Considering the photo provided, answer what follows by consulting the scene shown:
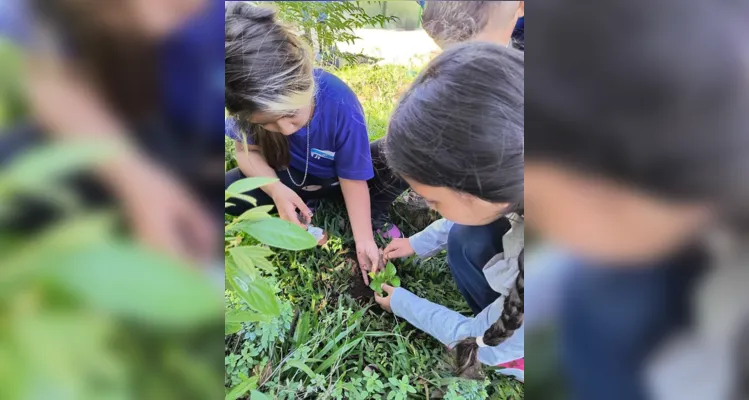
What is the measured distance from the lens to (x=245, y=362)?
978 millimetres

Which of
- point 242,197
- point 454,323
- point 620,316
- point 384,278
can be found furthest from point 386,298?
point 620,316

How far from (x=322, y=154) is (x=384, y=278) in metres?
0.31

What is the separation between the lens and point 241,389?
3.13ft

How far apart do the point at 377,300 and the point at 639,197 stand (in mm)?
608

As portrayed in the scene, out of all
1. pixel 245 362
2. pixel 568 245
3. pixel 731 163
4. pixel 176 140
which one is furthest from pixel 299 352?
pixel 731 163

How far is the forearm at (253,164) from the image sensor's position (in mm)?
938

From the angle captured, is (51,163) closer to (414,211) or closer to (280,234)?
(280,234)

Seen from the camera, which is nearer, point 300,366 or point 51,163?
point 51,163

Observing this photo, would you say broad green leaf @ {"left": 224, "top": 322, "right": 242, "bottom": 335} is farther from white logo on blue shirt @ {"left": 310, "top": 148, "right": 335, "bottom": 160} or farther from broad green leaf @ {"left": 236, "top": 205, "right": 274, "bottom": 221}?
white logo on blue shirt @ {"left": 310, "top": 148, "right": 335, "bottom": 160}

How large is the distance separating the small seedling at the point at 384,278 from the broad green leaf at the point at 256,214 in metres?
0.27

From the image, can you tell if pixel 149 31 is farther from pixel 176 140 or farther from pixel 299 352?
pixel 299 352

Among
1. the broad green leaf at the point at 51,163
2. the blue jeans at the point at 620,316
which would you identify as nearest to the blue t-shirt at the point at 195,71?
the broad green leaf at the point at 51,163

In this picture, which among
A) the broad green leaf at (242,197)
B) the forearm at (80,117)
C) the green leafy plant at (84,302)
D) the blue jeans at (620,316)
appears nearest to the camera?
the green leafy plant at (84,302)

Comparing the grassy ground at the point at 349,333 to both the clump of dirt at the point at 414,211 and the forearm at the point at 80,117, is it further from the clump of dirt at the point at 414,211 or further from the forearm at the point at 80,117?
the forearm at the point at 80,117
